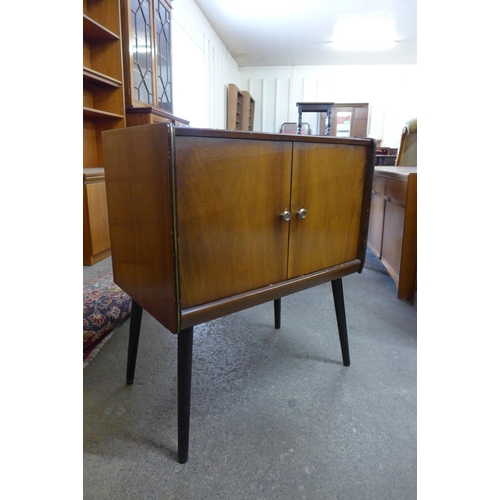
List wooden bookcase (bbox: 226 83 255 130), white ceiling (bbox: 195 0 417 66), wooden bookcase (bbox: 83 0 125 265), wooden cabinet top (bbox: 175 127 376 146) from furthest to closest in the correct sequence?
wooden bookcase (bbox: 226 83 255 130)
white ceiling (bbox: 195 0 417 66)
wooden bookcase (bbox: 83 0 125 265)
wooden cabinet top (bbox: 175 127 376 146)

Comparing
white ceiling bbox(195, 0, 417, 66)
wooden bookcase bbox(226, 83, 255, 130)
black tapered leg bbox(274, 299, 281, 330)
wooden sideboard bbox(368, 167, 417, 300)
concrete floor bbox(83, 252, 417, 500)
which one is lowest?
concrete floor bbox(83, 252, 417, 500)

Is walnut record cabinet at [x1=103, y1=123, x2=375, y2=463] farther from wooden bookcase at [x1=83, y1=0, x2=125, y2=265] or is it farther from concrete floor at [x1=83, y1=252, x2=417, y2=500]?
wooden bookcase at [x1=83, y1=0, x2=125, y2=265]

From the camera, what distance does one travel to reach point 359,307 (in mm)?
1766

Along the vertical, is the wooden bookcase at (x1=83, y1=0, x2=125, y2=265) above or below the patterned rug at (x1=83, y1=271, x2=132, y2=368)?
above

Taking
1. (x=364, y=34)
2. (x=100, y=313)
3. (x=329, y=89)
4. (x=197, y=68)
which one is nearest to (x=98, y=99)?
(x=100, y=313)

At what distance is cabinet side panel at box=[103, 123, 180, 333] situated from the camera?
2.20 feet

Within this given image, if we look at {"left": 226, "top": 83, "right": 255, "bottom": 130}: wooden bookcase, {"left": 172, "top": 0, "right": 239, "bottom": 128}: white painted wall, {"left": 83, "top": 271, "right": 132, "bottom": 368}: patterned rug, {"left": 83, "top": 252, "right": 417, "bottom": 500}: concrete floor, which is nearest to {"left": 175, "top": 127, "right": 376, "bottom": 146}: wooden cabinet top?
{"left": 83, "top": 252, "right": 417, "bottom": 500}: concrete floor

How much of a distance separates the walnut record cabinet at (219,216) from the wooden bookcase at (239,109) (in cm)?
510

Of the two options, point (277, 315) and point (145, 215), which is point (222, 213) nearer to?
point (145, 215)

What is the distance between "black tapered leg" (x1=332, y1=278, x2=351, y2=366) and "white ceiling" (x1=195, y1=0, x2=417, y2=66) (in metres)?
4.51

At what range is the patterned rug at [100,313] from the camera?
1.31 m

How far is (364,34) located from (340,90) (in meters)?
1.87
